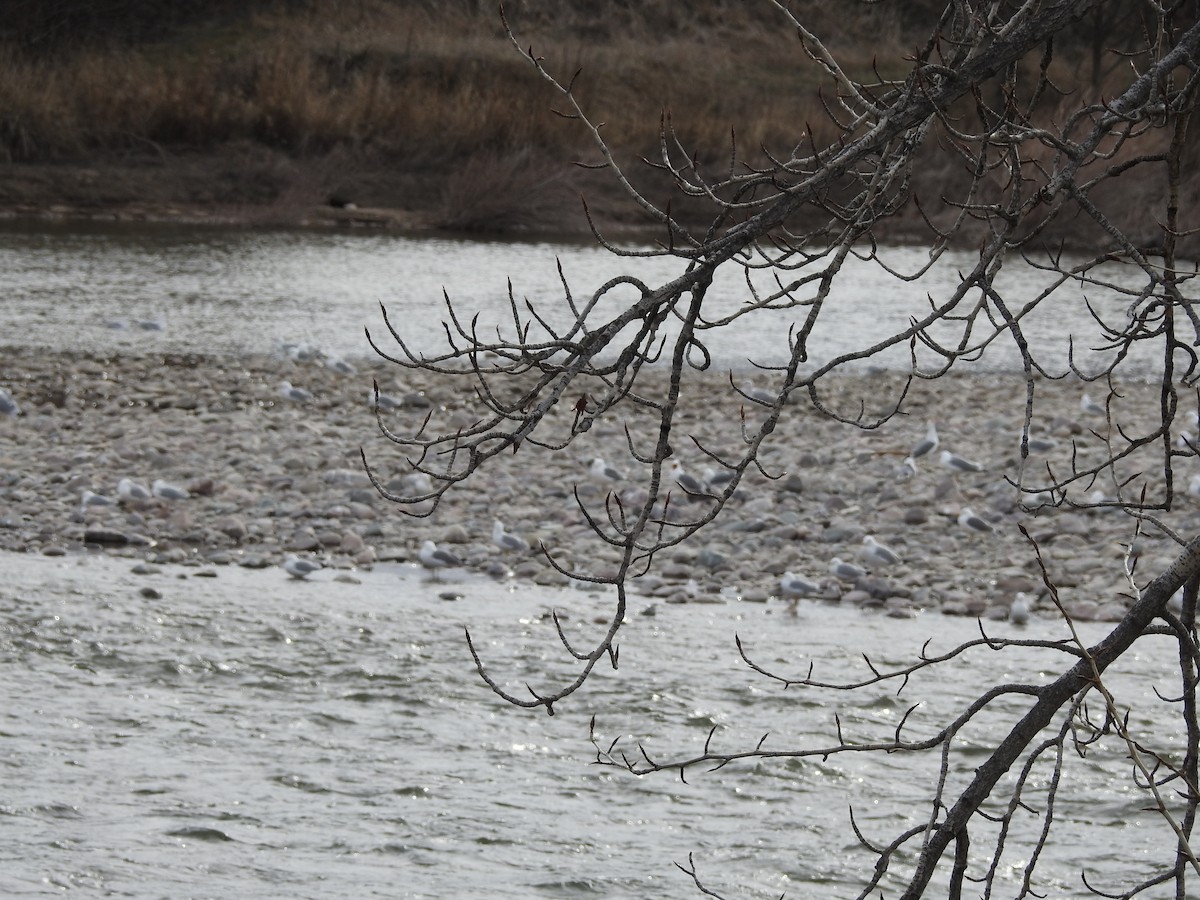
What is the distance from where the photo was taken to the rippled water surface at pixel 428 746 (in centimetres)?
491

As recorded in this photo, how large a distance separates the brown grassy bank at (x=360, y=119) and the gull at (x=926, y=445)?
38.0ft

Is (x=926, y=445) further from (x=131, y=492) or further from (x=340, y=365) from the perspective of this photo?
(x=131, y=492)

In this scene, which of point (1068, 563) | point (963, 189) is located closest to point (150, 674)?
point (1068, 563)

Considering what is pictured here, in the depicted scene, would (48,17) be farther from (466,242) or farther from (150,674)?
(150,674)

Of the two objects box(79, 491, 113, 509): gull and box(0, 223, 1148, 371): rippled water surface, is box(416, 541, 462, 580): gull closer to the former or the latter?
box(79, 491, 113, 509): gull

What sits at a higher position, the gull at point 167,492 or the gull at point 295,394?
the gull at point 295,394

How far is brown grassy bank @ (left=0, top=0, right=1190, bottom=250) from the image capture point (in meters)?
24.3

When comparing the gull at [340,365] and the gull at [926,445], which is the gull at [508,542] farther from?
the gull at [340,365]

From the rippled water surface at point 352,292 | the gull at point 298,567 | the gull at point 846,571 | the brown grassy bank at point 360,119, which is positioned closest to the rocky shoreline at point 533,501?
the gull at point 846,571

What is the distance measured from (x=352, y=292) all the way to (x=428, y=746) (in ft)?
38.3

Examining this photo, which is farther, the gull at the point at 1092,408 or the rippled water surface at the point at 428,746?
the gull at the point at 1092,408

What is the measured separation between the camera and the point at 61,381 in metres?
11.4

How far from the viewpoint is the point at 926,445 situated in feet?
32.4

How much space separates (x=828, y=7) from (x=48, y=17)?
2844cm
